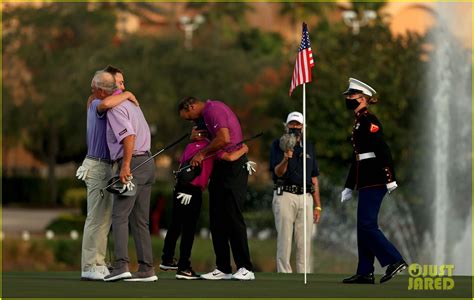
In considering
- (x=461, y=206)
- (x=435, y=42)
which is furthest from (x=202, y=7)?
(x=461, y=206)

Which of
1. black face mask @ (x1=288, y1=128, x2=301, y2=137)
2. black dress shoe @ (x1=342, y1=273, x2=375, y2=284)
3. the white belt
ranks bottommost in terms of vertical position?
black dress shoe @ (x1=342, y1=273, x2=375, y2=284)

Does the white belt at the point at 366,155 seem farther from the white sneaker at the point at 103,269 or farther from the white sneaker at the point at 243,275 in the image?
the white sneaker at the point at 103,269

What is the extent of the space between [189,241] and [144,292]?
2.52m

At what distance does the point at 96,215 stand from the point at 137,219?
1.75 ft

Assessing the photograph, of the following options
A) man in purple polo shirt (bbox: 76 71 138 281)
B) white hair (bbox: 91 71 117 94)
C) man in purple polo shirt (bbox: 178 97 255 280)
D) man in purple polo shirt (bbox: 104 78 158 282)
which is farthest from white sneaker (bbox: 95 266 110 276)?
white hair (bbox: 91 71 117 94)

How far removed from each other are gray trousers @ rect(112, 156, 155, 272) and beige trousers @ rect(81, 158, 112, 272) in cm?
34

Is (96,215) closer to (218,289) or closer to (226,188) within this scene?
(226,188)

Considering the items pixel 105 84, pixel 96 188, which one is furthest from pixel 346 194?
pixel 105 84

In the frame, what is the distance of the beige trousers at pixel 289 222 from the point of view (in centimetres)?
1816

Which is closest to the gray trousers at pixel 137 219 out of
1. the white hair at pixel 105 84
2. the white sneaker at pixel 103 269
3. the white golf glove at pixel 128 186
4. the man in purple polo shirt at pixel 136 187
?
the man in purple polo shirt at pixel 136 187

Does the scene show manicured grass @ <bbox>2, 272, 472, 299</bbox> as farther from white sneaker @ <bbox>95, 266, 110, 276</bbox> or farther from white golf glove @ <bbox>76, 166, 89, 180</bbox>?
white golf glove @ <bbox>76, 166, 89, 180</bbox>

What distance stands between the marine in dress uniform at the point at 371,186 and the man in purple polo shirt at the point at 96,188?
211cm

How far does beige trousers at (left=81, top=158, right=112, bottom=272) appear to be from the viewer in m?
15.7

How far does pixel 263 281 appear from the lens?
51.9 feet
